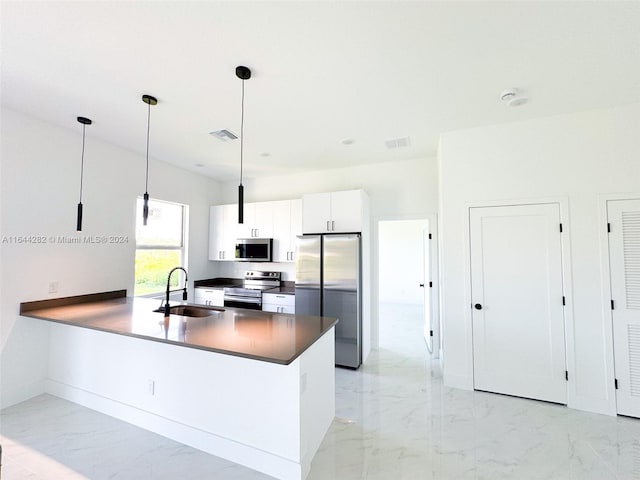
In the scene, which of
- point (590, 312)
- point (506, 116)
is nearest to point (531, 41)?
point (506, 116)

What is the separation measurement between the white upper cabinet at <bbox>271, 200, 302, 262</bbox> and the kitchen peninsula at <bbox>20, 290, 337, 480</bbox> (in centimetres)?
193

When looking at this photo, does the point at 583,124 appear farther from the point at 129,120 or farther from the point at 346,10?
the point at 129,120

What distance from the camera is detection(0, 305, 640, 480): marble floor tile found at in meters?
2.00

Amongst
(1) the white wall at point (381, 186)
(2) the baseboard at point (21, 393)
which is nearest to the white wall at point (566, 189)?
(1) the white wall at point (381, 186)

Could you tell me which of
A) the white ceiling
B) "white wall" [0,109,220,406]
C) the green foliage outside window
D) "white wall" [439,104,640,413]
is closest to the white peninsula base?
"white wall" [0,109,220,406]

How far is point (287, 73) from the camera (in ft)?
7.37

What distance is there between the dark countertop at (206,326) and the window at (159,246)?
2.90 feet

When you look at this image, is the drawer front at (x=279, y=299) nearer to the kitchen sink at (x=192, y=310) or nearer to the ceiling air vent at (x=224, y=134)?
the kitchen sink at (x=192, y=310)

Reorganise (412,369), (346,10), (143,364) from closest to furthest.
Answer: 1. (346,10)
2. (143,364)
3. (412,369)

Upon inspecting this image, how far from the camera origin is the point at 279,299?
14.4 feet

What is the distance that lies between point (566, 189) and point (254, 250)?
13.9 ft

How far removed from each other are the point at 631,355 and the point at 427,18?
3.50m

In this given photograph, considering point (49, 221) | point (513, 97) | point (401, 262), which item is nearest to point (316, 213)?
point (513, 97)

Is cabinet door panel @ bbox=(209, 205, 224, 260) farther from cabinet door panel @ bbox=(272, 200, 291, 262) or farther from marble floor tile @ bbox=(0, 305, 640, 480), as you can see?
marble floor tile @ bbox=(0, 305, 640, 480)
